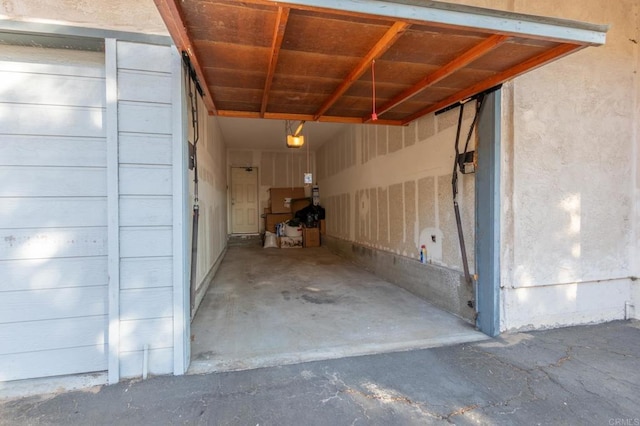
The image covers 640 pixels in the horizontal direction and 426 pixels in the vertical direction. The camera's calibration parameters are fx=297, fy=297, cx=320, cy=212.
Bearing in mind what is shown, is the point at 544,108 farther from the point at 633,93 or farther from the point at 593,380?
the point at 593,380

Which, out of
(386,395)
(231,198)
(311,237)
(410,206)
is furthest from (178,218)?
(231,198)

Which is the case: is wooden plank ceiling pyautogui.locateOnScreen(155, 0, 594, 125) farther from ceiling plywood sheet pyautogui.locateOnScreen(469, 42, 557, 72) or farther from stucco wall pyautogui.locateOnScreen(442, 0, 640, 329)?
stucco wall pyautogui.locateOnScreen(442, 0, 640, 329)

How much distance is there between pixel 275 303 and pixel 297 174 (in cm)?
669

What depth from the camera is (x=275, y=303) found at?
12.0 ft

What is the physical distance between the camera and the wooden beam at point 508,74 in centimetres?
190

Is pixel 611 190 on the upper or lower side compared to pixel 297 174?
lower

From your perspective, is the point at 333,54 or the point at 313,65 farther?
the point at 313,65

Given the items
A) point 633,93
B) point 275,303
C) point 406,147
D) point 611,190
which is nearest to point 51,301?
point 275,303

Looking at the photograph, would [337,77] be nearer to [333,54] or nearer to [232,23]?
[333,54]

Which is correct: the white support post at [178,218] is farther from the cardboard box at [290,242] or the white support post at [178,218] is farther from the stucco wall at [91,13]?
the cardboard box at [290,242]

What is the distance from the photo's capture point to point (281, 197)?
31.3ft

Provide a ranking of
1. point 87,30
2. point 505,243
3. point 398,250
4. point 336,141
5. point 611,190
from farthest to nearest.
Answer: point 336,141 < point 398,250 < point 611,190 < point 505,243 < point 87,30

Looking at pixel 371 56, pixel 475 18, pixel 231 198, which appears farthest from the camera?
pixel 231 198

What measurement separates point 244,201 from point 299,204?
1.79 meters
